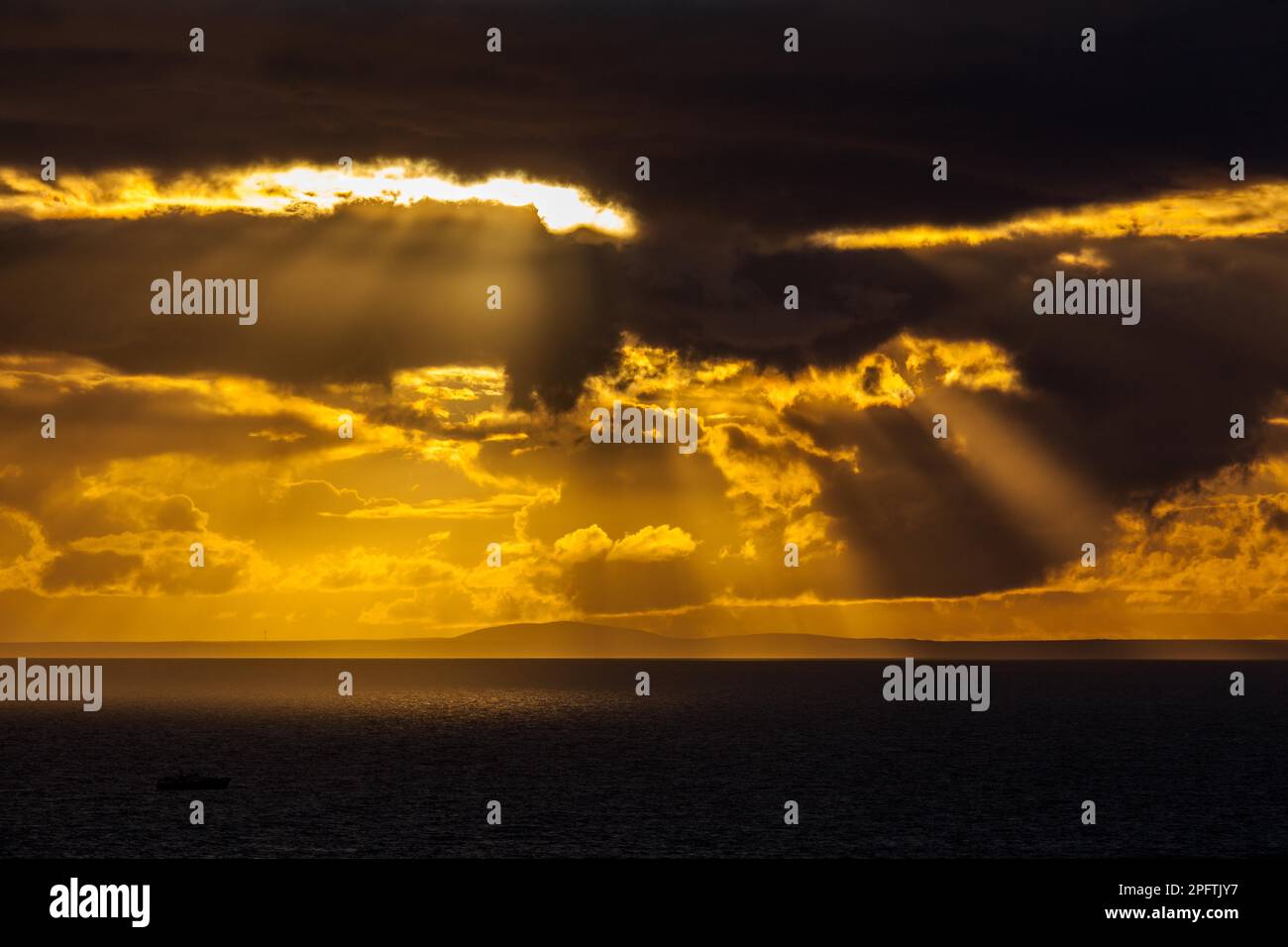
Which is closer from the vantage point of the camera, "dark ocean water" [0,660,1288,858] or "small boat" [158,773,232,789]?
"dark ocean water" [0,660,1288,858]

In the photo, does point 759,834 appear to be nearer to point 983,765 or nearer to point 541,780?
point 541,780

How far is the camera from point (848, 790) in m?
114

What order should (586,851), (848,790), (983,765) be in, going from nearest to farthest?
1. (586,851)
2. (848,790)
3. (983,765)

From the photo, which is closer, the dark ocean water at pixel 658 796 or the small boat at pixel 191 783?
the dark ocean water at pixel 658 796

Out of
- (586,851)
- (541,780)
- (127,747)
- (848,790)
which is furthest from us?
(127,747)

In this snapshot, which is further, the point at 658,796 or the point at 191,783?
the point at 191,783

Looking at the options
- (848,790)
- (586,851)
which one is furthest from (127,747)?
(586,851)
